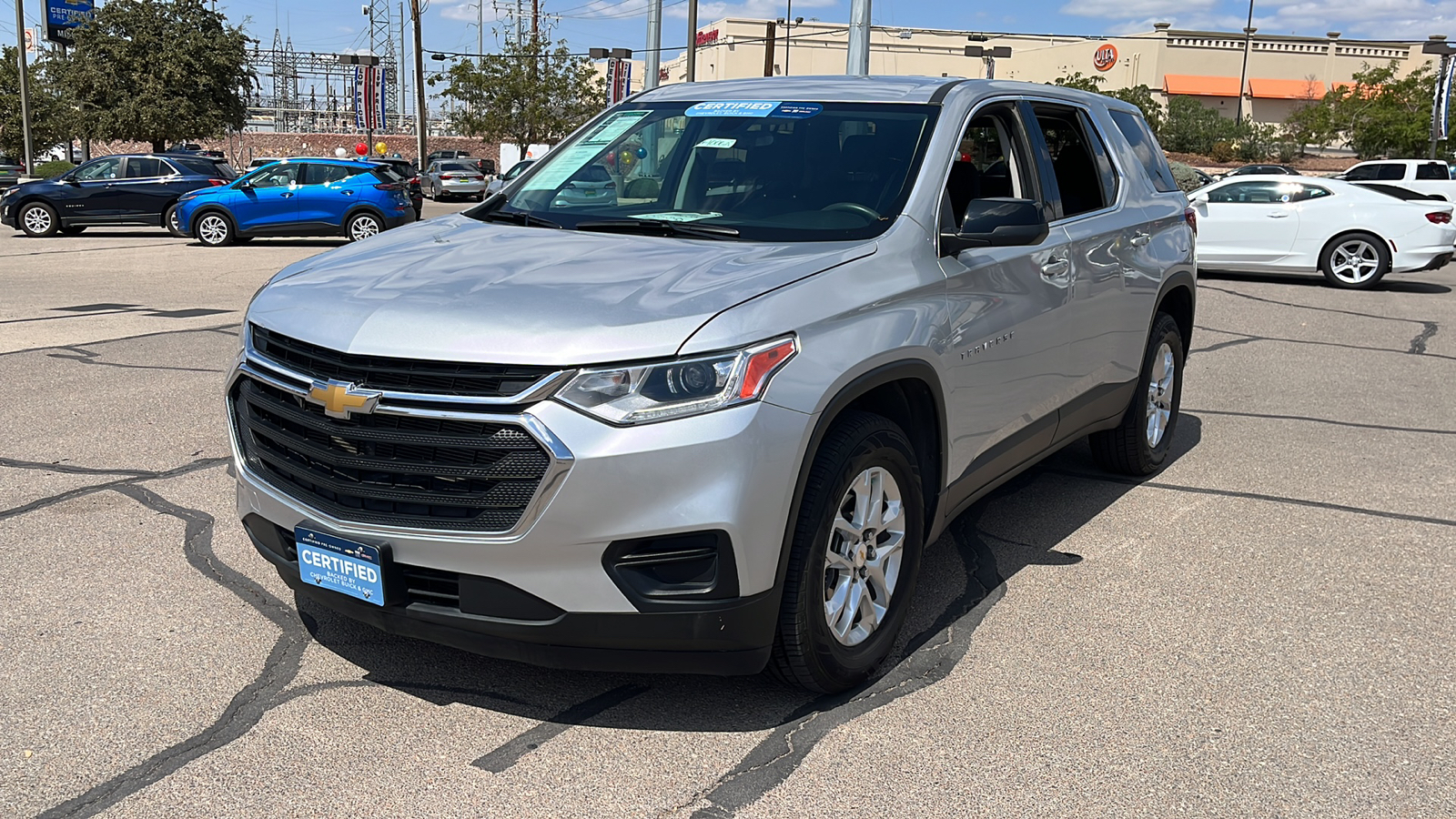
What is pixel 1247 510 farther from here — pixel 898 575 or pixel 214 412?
A: pixel 214 412

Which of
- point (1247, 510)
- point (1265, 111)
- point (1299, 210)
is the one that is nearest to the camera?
point (1247, 510)

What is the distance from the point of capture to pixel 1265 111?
288ft

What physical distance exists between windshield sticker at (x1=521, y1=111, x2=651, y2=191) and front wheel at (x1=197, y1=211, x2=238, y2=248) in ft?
60.6

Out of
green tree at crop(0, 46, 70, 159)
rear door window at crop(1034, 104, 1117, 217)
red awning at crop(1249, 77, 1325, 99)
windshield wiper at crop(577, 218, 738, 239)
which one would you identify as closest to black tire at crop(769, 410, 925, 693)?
windshield wiper at crop(577, 218, 738, 239)

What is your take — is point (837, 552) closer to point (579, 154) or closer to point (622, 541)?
point (622, 541)

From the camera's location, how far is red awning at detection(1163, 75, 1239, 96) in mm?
85438

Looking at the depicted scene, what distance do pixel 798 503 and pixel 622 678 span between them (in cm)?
98

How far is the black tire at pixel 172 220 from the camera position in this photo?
2227cm

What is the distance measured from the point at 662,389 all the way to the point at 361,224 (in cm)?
2040

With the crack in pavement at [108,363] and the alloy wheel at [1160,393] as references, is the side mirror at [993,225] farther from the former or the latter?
the crack in pavement at [108,363]

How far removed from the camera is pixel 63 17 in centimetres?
4597

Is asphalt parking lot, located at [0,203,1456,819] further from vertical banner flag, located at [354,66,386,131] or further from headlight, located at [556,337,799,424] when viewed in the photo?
vertical banner flag, located at [354,66,386,131]

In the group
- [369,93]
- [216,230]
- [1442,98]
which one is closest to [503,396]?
[216,230]

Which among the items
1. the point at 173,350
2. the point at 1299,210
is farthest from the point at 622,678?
the point at 1299,210
